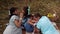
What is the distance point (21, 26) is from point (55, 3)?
11.2 ft

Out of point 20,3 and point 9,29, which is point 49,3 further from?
point 9,29

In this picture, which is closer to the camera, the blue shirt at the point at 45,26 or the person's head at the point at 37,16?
the blue shirt at the point at 45,26

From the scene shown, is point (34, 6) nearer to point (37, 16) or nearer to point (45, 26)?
point (37, 16)

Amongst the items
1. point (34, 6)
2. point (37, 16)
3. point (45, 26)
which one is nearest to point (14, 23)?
point (37, 16)

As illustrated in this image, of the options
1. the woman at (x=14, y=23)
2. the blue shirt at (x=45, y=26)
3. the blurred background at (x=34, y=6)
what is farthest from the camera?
the blurred background at (x=34, y=6)

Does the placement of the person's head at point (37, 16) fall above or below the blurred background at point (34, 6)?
above

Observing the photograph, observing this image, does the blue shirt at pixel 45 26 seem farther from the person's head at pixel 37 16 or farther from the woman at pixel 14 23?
the woman at pixel 14 23

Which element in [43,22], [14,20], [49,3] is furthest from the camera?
[49,3]

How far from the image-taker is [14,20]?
4586mm

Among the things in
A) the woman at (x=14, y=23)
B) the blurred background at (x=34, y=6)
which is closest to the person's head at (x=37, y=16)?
the woman at (x=14, y=23)

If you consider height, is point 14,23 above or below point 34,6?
above

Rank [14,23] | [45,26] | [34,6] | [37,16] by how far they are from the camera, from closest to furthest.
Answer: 1. [45,26]
2. [37,16]
3. [14,23]
4. [34,6]

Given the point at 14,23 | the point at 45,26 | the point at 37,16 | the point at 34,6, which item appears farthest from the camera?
the point at 34,6

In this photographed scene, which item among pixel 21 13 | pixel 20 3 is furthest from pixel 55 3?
pixel 21 13
